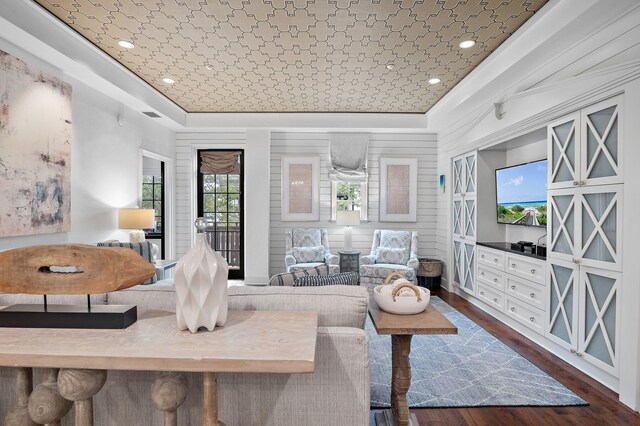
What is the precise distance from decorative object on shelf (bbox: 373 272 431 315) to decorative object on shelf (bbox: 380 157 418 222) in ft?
14.0

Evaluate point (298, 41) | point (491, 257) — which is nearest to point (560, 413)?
point (491, 257)

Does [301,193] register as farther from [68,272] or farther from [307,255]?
[68,272]

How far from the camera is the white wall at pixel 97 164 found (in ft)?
11.7

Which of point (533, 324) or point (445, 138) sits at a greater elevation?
point (445, 138)

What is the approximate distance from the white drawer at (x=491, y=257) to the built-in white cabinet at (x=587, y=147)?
1090mm

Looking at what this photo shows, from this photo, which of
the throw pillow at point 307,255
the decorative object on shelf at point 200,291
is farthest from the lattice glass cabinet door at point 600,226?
the throw pillow at point 307,255

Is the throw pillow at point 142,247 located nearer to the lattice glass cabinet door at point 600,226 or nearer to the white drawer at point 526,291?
the white drawer at point 526,291

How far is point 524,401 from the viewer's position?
2365 mm

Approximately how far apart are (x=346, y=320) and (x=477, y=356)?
2.10 meters

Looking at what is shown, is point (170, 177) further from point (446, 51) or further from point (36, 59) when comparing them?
point (446, 51)

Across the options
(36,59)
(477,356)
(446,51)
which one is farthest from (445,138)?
(36,59)

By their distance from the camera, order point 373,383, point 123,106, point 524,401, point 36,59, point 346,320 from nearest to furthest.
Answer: point 346,320
point 524,401
point 373,383
point 36,59
point 123,106

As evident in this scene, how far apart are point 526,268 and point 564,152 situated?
3.85ft

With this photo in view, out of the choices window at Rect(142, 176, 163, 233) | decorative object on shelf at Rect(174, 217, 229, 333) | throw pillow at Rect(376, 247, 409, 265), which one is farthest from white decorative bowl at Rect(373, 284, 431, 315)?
window at Rect(142, 176, 163, 233)
